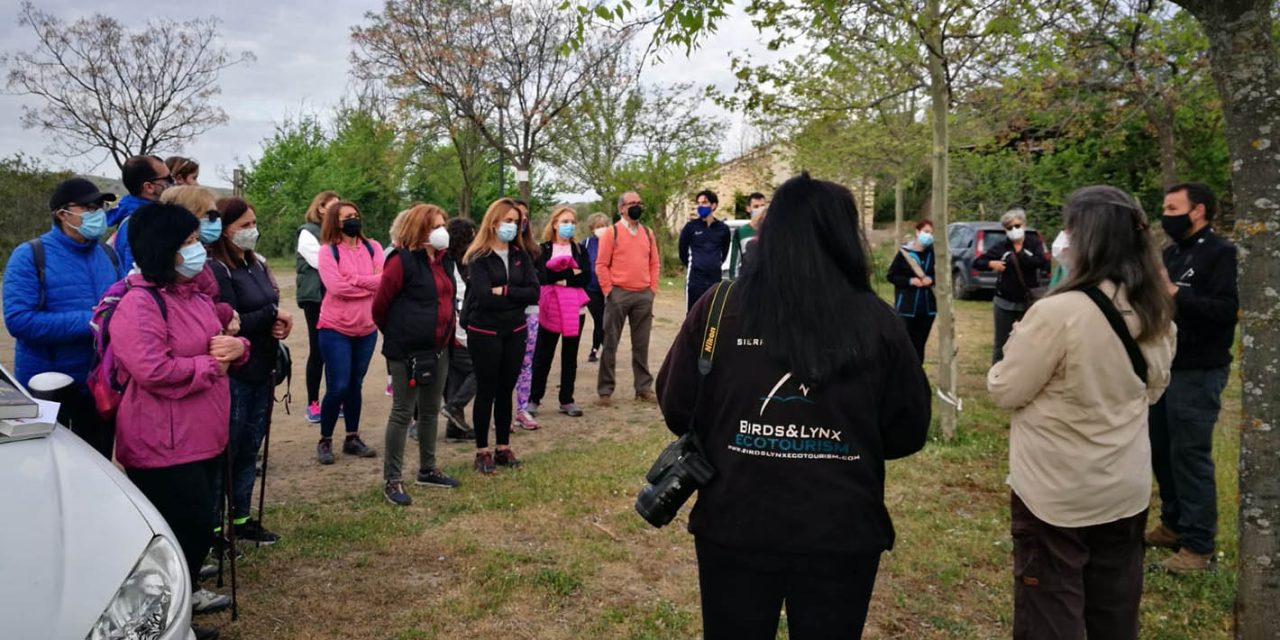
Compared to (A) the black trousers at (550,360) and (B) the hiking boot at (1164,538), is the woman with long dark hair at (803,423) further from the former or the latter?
(A) the black trousers at (550,360)

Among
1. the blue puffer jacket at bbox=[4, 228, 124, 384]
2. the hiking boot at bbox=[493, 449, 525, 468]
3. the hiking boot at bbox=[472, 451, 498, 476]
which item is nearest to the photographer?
the blue puffer jacket at bbox=[4, 228, 124, 384]

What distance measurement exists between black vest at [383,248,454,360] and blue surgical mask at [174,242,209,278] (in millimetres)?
1877

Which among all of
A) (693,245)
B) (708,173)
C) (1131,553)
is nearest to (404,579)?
(1131,553)

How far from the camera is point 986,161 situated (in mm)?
22422

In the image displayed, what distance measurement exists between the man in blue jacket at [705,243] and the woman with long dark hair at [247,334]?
17.6 ft

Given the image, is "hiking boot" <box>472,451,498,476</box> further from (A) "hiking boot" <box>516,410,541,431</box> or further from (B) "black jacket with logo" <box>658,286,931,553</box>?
(B) "black jacket with logo" <box>658,286,931,553</box>

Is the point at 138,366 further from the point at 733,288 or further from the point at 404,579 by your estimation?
the point at 733,288

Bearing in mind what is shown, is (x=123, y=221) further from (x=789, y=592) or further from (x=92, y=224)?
(x=789, y=592)

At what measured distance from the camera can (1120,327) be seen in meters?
2.86

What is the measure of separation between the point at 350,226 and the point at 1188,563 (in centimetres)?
585

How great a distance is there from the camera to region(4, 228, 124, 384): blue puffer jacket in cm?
397

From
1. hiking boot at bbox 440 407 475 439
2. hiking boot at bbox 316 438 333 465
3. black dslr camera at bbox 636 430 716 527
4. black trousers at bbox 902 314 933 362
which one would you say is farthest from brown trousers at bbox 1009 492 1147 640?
black trousers at bbox 902 314 933 362

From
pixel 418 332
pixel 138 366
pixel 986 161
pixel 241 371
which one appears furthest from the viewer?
pixel 986 161

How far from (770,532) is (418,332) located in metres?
3.70
